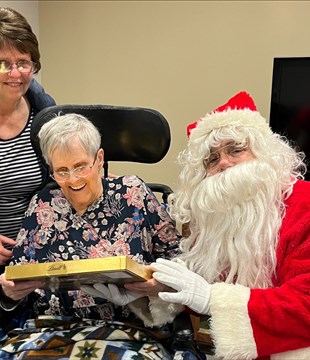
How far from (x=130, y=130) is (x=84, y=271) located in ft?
2.49

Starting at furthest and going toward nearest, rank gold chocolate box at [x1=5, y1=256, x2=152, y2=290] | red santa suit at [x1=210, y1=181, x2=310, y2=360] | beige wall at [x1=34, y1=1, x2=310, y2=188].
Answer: beige wall at [x1=34, y1=1, x2=310, y2=188], red santa suit at [x1=210, y1=181, x2=310, y2=360], gold chocolate box at [x1=5, y1=256, x2=152, y2=290]

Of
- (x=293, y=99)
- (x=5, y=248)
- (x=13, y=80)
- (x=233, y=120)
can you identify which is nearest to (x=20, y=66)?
(x=13, y=80)

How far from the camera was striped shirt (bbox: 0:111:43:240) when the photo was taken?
1717 mm

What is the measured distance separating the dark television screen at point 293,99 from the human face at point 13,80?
1341 millimetres

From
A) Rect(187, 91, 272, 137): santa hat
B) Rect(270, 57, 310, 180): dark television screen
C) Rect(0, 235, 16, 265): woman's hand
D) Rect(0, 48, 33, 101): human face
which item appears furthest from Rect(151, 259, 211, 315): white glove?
Rect(270, 57, 310, 180): dark television screen

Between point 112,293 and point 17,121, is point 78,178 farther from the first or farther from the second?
point 17,121

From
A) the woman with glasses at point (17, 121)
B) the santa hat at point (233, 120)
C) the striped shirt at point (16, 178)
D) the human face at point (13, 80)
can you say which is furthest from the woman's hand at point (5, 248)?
the santa hat at point (233, 120)

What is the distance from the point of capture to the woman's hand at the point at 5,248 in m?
1.57

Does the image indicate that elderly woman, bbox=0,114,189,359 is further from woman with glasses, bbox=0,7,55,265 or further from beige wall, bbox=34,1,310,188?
beige wall, bbox=34,1,310,188

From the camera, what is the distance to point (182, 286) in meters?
A: 1.26

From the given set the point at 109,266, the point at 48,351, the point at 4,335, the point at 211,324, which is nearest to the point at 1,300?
Answer: the point at 4,335

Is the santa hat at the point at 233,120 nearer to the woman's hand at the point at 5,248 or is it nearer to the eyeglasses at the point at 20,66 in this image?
the eyeglasses at the point at 20,66

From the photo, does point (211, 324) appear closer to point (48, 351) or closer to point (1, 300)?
point (48, 351)

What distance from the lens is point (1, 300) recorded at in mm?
1451
